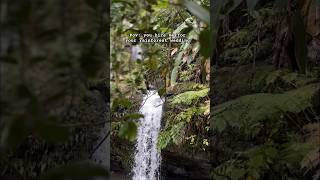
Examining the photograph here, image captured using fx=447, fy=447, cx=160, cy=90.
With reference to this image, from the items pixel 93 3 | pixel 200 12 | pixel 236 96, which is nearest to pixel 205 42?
pixel 200 12

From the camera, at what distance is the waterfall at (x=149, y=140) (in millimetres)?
1923

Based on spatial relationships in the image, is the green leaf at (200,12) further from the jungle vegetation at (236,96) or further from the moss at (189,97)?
the moss at (189,97)

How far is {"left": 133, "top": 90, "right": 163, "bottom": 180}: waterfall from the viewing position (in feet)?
6.31

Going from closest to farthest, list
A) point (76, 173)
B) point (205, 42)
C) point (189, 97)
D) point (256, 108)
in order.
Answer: point (76, 173) → point (205, 42) → point (256, 108) → point (189, 97)

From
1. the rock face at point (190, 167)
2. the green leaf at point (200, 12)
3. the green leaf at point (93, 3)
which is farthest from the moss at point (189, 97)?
the green leaf at point (93, 3)

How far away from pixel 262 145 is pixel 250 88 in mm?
259

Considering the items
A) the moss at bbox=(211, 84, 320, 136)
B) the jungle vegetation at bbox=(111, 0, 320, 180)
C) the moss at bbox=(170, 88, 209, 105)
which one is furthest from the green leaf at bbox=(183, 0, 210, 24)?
the moss at bbox=(170, 88, 209, 105)

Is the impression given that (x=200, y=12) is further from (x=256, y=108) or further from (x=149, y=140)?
(x=149, y=140)

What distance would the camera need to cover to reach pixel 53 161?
1.83 meters

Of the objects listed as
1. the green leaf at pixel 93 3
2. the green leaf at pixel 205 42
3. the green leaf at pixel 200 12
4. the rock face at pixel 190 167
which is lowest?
the rock face at pixel 190 167

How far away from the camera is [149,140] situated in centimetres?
201

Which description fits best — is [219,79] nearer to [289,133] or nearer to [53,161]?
[289,133]

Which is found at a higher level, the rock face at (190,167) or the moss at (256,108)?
the moss at (256,108)

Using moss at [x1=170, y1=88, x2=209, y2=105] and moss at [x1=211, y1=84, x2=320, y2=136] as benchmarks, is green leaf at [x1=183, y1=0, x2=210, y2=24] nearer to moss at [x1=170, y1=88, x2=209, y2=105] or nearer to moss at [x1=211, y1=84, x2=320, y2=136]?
moss at [x1=211, y1=84, x2=320, y2=136]
